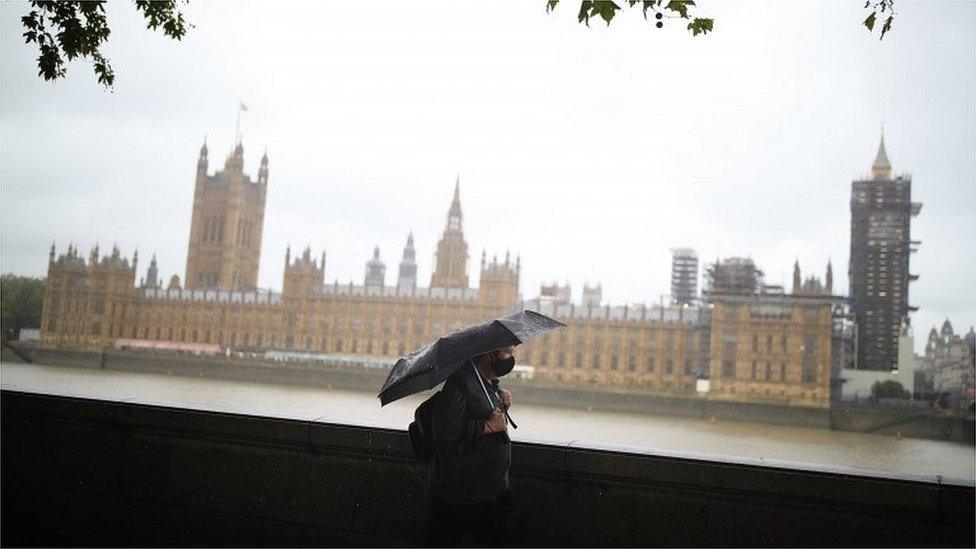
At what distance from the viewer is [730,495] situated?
10.9ft

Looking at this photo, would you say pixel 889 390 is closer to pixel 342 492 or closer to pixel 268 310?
pixel 268 310

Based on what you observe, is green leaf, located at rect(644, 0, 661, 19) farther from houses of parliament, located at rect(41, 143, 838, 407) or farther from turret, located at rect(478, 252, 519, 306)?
turret, located at rect(478, 252, 519, 306)

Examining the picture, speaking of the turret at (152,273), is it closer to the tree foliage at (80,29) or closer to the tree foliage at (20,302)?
the tree foliage at (20,302)

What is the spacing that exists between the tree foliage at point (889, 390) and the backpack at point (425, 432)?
209ft

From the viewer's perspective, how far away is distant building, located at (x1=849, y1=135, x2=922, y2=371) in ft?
302

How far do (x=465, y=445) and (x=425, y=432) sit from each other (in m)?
0.20

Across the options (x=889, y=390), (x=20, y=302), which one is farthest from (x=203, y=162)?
(x=889, y=390)

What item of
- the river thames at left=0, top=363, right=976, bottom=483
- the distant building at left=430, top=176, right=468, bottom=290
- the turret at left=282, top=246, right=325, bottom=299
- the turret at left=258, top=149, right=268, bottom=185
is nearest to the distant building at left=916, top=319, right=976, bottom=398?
the river thames at left=0, top=363, right=976, bottom=483

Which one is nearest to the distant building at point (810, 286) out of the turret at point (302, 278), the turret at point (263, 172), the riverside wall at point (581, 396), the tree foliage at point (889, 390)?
the tree foliage at point (889, 390)

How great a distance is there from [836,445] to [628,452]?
1406 inches

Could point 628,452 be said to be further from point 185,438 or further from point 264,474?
point 185,438

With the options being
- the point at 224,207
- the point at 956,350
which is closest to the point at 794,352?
the point at 956,350

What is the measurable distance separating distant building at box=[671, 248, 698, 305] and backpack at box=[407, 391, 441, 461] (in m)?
87.4

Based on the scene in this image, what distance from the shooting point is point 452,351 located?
3.00 m
